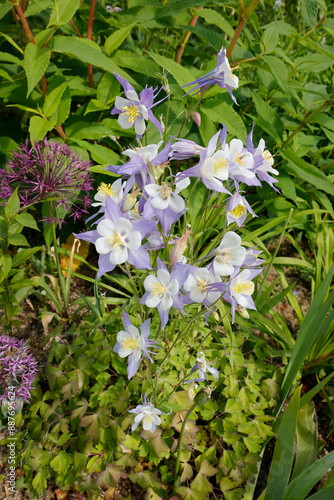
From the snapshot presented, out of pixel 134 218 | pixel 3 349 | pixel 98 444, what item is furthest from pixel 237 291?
pixel 3 349

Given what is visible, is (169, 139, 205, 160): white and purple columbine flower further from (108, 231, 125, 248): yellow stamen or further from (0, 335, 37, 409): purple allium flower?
(0, 335, 37, 409): purple allium flower

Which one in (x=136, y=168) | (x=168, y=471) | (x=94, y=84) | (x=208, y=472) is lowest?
(x=168, y=471)

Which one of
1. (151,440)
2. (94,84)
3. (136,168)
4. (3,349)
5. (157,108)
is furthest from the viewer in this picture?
(94,84)

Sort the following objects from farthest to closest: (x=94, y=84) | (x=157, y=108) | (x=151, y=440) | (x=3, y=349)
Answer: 1. (x=94, y=84)
2. (x=157, y=108)
3. (x=3, y=349)
4. (x=151, y=440)

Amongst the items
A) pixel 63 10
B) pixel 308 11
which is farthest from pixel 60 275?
pixel 308 11

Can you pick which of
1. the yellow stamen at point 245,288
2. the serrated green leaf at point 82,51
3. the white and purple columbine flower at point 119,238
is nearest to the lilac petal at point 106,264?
the white and purple columbine flower at point 119,238

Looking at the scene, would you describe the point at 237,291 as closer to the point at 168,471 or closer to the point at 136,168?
the point at 136,168

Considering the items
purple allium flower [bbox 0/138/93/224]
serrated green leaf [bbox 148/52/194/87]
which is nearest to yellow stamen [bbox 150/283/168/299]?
purple allium flower [bbox 0/138/93/224]

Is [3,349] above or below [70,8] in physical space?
below
